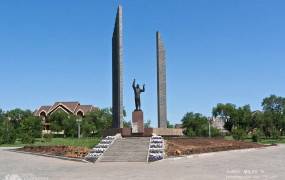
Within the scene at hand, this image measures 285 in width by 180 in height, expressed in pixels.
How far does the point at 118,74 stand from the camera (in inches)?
1099

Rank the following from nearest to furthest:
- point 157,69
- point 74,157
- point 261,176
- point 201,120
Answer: point 261,176 < point 74,157 < point 157,69 < point 201,120

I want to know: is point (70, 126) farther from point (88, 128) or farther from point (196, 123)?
point (196, 123)

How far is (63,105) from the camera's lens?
307 ft

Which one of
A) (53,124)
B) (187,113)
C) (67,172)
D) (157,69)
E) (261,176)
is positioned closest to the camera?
(261,176)

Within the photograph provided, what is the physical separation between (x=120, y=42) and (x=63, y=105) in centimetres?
6774

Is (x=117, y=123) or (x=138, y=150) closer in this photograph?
(x=138, y=150)

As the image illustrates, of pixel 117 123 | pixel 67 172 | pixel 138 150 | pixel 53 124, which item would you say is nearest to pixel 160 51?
pixel 117 123

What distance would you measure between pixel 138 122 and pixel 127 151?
5916 millimetres

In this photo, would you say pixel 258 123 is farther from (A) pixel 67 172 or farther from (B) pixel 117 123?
(A) pixel 67 172

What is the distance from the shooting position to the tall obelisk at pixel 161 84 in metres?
30.1

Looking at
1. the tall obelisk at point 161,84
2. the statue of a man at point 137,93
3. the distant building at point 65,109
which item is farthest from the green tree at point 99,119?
the statue of a man at point 137,93

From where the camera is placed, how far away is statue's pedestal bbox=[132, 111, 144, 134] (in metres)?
25.7

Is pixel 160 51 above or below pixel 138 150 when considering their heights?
above

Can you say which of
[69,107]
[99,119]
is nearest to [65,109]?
[69,107]
